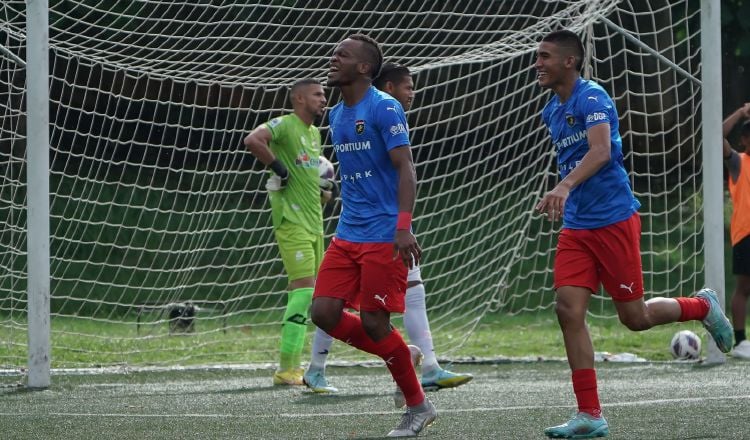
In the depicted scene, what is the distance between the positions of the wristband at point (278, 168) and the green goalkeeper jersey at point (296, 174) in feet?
0.40

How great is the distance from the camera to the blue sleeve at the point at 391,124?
18.9 feet

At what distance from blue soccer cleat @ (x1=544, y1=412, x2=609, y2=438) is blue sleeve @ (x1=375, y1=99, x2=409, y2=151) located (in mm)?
1416

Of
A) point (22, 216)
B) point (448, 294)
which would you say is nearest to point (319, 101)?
point (22, 216)

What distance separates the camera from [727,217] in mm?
17719

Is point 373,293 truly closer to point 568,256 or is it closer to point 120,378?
point 568,256

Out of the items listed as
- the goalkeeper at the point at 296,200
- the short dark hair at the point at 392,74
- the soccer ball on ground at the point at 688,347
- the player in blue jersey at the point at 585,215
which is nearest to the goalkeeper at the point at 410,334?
the short dark hair at the point at 392,74

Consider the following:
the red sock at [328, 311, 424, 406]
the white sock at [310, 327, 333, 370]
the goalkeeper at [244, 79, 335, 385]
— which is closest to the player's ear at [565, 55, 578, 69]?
the red sock at [328, 311, 424, 406]

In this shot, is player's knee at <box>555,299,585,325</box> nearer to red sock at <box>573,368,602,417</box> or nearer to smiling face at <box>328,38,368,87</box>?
red sock at <box>573,368,602,417</box>

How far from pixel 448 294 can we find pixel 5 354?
4.88 metres

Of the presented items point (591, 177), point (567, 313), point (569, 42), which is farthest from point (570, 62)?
point (567, 313)

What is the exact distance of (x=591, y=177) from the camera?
5.65 meters

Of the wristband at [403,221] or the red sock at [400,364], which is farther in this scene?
the red sock at [400,364]

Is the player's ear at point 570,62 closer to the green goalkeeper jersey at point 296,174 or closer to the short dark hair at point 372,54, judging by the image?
the short dark hair at point 372,54

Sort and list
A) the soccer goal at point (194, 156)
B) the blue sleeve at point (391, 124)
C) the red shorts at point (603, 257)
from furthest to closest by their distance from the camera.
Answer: the soccer goal at point (194, 156) → the blue sleeve at point (391, 124) → the red shorts at point (603, 257)
